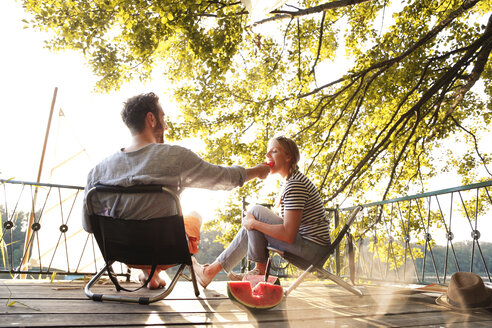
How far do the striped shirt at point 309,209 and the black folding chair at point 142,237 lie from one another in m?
0.89

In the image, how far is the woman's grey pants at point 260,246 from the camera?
247 centimetres

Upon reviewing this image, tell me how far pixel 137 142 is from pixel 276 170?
1122 millimetres

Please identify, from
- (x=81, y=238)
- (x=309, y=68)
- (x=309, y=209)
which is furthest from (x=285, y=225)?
(x=309, y=68)

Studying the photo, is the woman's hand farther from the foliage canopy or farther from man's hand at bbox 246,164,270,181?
the foliage canopy

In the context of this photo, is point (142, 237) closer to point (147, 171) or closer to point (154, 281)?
point (147, 171)

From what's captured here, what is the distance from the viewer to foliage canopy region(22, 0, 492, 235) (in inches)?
174

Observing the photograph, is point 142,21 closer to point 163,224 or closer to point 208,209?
point 163,224

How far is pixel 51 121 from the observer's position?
543 centimetres

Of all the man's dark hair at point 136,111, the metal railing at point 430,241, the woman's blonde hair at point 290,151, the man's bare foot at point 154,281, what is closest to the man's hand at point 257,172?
the woman's blonde hair at point 290,151

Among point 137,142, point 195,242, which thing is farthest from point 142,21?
point 195,242

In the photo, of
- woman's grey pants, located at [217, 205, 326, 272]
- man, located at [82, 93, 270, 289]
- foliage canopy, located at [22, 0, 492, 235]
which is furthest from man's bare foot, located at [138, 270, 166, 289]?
foliage canopy, located at [22, 0, 492, 235]

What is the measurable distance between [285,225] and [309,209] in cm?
28

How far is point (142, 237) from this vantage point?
1.89 meters

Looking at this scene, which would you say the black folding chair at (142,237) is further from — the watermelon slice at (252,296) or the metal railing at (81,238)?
the metal railing at (81,238)
